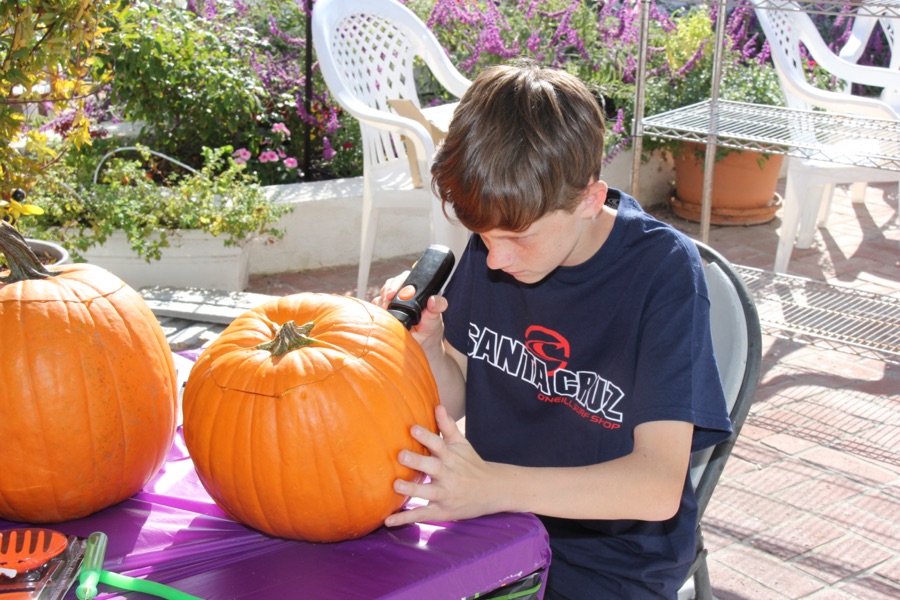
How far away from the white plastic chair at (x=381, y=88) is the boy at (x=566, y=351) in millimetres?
2306

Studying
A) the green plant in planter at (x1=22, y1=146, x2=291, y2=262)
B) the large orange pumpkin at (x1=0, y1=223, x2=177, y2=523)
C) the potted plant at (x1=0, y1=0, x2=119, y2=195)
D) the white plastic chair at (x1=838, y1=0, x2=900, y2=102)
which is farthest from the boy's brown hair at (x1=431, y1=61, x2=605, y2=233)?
the white plastic chair at (x1=838, y1=0, x2=900, y2=102)

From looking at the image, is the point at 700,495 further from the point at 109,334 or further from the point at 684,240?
the point at 109,334

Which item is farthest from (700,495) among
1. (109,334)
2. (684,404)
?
(109,334)

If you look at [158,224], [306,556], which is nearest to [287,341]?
[306,556]

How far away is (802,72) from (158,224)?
3580 mm

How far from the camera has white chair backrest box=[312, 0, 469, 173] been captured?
4.47 metres

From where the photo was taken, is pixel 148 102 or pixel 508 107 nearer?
pixel 508 107

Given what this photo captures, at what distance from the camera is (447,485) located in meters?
1.15

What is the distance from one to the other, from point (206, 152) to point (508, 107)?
3.31 metres

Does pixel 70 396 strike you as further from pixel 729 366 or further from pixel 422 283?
pixel 729 366

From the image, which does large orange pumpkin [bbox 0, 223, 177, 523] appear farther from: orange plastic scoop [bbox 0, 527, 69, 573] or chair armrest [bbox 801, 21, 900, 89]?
chair armrest [bbox 801, 21, 900, 89]

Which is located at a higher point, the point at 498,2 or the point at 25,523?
the point at 498,2

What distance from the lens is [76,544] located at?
111cm

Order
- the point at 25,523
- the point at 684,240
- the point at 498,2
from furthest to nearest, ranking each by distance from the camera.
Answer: the point at 498,2
the point at 684,240
the point at 25,523
